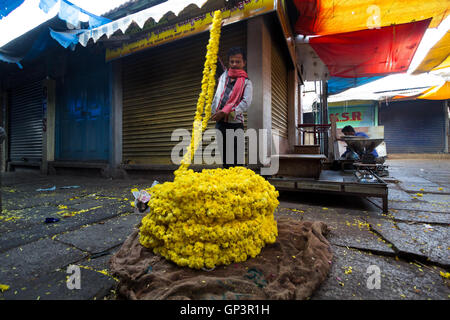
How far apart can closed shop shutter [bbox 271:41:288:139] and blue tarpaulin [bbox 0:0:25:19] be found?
5.72m

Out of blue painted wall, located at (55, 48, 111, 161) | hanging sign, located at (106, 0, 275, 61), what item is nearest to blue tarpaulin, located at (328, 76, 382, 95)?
hanging sign, located at (106, 0, 275, 61)

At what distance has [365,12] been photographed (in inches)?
205

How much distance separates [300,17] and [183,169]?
593 centimetres

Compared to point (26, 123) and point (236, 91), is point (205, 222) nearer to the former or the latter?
point (236, 91)

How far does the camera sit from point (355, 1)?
4914 mm

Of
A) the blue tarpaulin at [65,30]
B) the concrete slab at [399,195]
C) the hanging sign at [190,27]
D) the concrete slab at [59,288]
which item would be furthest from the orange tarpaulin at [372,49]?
the concrete slab at [59,288]

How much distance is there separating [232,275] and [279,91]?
5927 millimetres

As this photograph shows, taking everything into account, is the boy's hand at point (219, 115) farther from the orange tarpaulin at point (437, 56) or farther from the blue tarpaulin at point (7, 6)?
the orange tarpaulin at point (437, 56)

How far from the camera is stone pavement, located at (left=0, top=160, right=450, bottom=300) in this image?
130cm

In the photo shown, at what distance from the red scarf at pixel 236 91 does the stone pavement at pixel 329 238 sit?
1.66 m

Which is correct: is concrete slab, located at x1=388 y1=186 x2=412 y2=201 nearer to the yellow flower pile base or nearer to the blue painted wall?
the yellow flower pile base

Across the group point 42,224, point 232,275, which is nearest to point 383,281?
point 232,275

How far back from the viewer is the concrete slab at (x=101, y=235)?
1.92 metres
